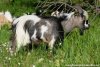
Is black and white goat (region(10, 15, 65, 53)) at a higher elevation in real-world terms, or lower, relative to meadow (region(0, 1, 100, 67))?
higher

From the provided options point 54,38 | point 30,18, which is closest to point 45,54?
point 54,38

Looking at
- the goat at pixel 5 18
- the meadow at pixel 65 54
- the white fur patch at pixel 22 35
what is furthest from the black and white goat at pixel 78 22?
the goat at pixel 5 18

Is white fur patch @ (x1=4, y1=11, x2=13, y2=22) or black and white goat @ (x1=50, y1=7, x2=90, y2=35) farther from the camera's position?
white fur patch @ (x1=4, y1=11, x2=13, y2=22)

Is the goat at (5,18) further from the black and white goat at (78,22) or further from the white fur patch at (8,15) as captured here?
the black and white goat at (78,22)

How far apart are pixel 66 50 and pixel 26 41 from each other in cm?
78

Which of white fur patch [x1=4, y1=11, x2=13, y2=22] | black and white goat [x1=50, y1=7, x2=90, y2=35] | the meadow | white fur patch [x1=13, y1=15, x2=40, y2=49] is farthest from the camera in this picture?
white fur patch [x1=4, y1=11, x2=13, y2=22]

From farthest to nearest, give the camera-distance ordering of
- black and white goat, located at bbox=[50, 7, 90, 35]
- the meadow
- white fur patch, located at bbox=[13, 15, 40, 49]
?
black and white goat, located at bbox=[50, 7, 90, 35] → white fur patch, located at bbox=[13, 15, 40, 49] → the meadow

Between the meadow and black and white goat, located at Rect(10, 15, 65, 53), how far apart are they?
149mm

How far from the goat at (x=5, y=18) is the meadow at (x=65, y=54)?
7.94ft

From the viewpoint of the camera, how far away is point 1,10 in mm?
12883

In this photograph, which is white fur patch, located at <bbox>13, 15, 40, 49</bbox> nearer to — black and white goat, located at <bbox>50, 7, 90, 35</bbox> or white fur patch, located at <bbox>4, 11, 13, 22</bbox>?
black and white goat, located at <bbox>50, 7, 90, 35</bbox>

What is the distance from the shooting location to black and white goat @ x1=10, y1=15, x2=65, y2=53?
25.4ft

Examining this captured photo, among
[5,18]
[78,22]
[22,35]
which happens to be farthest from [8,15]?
[22,35]

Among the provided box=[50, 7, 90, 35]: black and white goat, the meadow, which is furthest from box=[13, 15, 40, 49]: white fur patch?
box=[50, 7, 90, 35]: black and white goat
